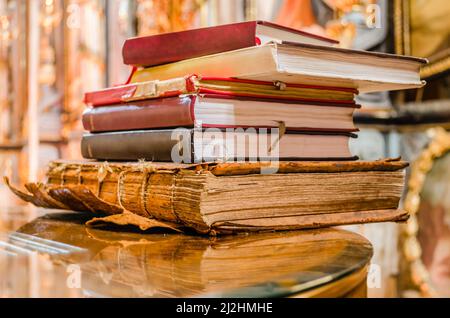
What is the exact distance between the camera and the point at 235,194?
1.74 feet

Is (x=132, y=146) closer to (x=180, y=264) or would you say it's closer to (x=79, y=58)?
(x=180, y=264)

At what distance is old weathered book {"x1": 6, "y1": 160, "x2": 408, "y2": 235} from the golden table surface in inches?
0.6

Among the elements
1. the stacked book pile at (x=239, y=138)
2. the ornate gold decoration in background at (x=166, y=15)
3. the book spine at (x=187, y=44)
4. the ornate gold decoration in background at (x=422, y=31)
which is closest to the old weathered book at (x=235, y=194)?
the stacked book pile at (x=239, y=138)

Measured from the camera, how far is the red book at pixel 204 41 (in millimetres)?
580

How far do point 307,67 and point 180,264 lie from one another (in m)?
0.23

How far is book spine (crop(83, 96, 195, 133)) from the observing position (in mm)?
567

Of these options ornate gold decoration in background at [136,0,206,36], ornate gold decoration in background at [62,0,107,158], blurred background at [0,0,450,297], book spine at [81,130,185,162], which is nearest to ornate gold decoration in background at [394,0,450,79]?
blurred background at [0,0,450,297]

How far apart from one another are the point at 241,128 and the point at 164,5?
6.92 ft

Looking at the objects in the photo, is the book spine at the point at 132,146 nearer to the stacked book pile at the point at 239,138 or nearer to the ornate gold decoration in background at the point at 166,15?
the stacked book pile at the point at 239,138

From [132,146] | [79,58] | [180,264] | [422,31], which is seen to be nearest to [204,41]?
[132,146]

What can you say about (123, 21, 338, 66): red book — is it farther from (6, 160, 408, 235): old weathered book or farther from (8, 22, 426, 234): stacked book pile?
(6, 160, 408, 235): old weathered book

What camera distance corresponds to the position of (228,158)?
57cm

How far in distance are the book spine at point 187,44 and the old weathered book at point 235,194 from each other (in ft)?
0.42
